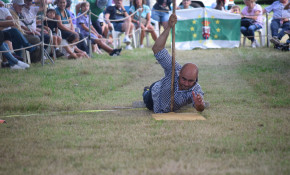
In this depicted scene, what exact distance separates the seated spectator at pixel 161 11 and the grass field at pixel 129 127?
269 inches

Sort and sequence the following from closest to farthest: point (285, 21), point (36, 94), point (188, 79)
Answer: point (188, 79) < point (36, 94) < point (285, 21)

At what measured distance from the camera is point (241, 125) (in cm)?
597

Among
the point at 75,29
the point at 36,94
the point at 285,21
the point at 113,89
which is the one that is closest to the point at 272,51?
the point at 285,21

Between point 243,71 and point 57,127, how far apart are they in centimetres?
630

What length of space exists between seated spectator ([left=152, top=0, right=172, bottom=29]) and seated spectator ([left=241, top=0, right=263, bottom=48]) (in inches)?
106

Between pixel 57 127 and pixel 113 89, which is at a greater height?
pixel 57 127

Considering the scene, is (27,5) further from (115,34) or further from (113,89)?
(115,34)

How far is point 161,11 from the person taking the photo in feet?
58.0

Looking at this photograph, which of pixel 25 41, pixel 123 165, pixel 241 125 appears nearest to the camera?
pixel 123 165

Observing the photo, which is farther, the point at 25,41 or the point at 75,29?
→ the point at 75,29

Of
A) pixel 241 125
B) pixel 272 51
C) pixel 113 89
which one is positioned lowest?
pixel 272 51

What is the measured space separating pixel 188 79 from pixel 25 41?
5.83 metres

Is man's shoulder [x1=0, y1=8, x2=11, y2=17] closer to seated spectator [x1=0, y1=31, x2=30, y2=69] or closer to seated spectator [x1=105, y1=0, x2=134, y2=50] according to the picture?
seated spectator [x1=0, y1=31, x2=30, y2=69]

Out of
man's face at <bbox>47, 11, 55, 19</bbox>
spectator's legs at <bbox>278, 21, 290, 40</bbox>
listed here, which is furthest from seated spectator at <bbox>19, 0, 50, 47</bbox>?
spectator's legs at <bbox>278, 21, 290, 40</bbox>
